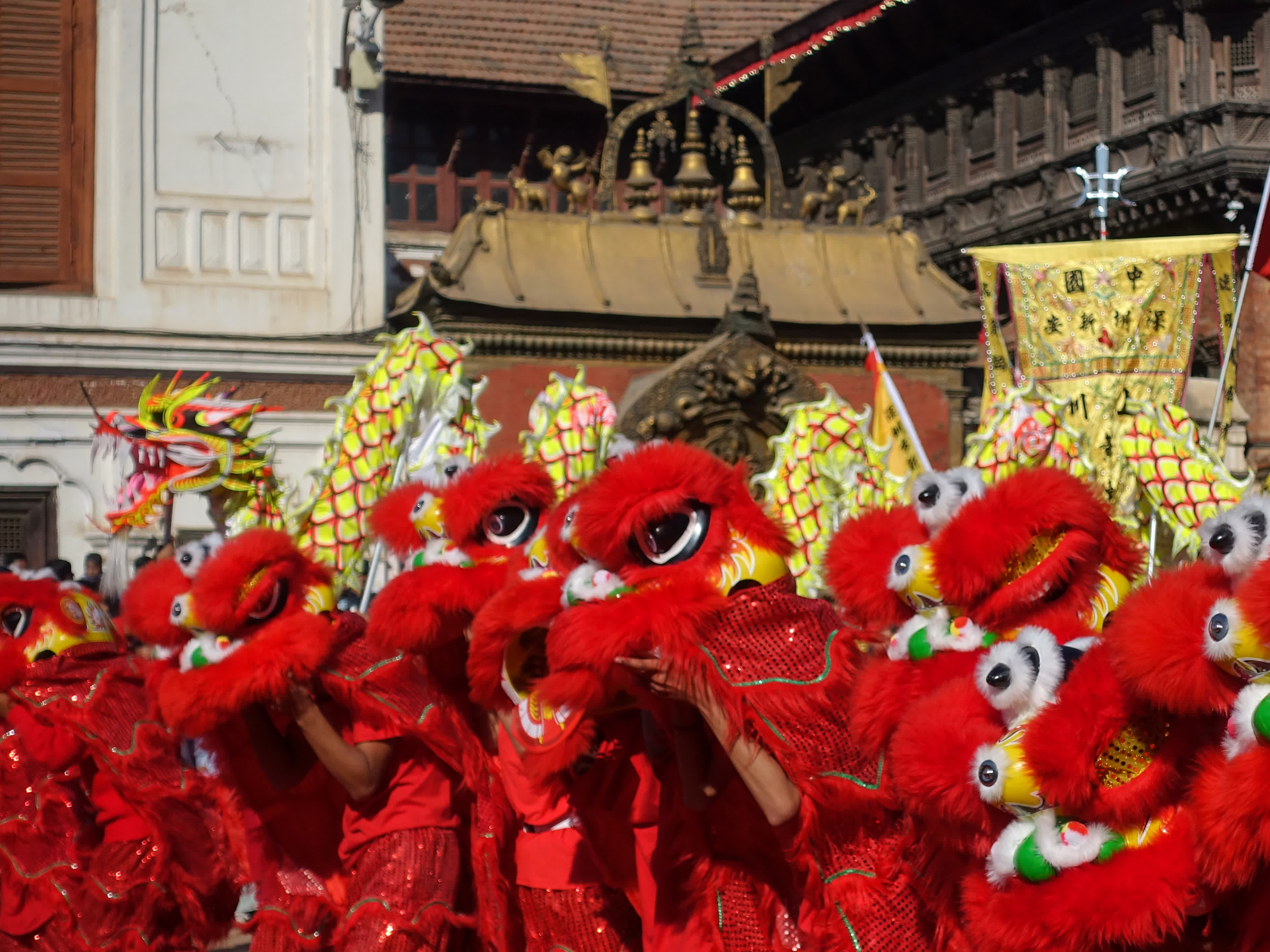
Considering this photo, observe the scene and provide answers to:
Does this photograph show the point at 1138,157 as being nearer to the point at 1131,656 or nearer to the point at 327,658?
the point at 327,658

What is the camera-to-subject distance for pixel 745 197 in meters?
11.9

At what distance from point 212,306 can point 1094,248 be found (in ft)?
22.5

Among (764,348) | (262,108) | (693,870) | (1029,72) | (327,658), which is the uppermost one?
(1029,72)

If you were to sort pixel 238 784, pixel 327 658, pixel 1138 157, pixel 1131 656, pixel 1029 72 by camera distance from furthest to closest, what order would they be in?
pixel 1029 72 < pixel 1138 157 < pixel 238 784 < pixel 327 658 < pixel 1131 656

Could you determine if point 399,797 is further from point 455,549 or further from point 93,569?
point 93,569

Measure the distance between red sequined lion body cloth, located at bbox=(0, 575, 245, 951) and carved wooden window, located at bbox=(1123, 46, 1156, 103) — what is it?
526 inches

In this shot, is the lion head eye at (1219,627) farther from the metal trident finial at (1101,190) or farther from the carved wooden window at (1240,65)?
the carved wooden window at (1240,65)

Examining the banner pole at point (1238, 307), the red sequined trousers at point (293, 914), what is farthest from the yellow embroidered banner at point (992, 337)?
the red sequined trousers at point (293, 914)

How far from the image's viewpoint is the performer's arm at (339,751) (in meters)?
4.76

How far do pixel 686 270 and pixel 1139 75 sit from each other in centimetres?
809

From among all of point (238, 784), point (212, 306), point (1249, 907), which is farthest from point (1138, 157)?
point (1249, 907)

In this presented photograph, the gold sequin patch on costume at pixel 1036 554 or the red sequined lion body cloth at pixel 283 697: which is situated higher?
the gold sequin patch on costume at pixel 1036 554

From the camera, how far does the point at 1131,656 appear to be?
2.94m

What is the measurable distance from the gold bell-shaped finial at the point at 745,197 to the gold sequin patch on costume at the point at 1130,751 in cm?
872
